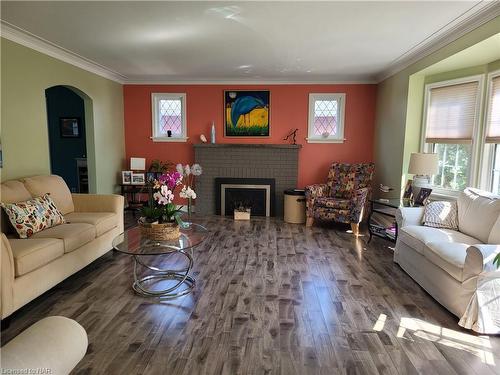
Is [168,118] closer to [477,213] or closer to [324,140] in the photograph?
[324,140]

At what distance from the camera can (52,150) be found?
6.84m

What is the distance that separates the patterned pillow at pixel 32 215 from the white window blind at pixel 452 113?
470 cm

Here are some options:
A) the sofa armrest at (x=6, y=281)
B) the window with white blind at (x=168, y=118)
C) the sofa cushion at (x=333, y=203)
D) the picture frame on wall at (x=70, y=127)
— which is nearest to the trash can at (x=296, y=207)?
the sofa cushion at (x=333, y=203)

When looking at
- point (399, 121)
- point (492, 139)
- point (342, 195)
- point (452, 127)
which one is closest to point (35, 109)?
point (342, 195)

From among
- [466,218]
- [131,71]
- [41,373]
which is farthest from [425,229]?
[131,71]

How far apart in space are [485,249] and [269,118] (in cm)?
427

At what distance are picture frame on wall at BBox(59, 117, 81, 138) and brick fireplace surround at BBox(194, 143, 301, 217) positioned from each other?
107 inches

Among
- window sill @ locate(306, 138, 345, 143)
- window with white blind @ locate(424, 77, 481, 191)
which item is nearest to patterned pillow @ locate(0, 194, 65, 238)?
window sill @ locate(306, 138, 345, 143)

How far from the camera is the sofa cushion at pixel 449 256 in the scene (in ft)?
8.11

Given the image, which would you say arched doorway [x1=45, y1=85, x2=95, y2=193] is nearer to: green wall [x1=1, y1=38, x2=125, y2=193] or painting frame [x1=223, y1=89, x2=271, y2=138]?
green wall [x1=1, y1=38, x2=125, y2=193]

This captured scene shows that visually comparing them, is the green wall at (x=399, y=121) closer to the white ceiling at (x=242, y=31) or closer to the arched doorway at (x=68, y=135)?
the white ceiling at (x=242, y=31)

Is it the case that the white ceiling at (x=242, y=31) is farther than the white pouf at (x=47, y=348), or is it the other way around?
the white ceiling at (x=242, y=31)

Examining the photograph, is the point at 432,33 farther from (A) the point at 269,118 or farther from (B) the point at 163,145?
(B) the point at 163,145

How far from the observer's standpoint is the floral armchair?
4902mm
